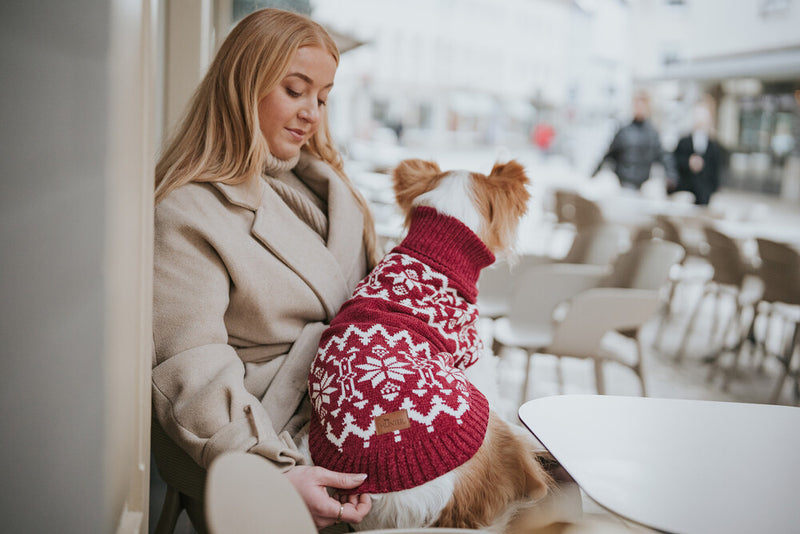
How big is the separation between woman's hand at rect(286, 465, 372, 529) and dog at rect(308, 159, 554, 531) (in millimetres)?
22

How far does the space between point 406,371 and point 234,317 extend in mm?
497

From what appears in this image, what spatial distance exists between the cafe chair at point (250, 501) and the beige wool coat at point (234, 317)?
0.35 meters

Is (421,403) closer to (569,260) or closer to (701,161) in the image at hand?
(569,260)

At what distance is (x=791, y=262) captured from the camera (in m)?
3.68

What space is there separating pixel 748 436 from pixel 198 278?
3.77ft

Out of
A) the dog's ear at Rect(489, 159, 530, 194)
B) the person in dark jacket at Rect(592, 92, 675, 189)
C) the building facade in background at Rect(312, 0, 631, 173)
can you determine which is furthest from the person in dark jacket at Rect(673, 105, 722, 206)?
A: the building facade in background at Rect(312, 0, 631, 173)

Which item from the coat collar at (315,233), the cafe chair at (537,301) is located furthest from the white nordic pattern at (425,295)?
the cafe chair at (537,301)

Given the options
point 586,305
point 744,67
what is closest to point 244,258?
point 586,305

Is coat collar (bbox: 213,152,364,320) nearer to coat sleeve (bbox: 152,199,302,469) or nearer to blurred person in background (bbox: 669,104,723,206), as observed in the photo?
coat sleeve (bbox: 152,199,302,469)

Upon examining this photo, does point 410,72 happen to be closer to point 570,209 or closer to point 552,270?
point 570,209

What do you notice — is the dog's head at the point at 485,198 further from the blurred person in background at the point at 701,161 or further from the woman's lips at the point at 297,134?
the blurred person in background at the point at 701,161

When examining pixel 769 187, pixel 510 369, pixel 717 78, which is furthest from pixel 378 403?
pixel 769 187

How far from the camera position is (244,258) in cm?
148

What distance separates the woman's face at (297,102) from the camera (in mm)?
1557
